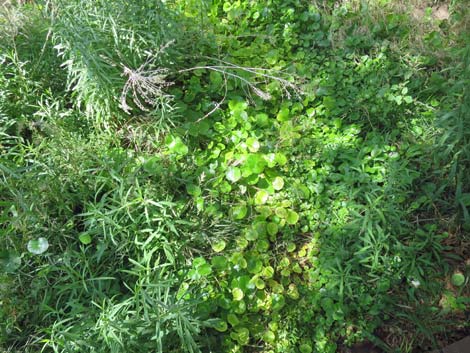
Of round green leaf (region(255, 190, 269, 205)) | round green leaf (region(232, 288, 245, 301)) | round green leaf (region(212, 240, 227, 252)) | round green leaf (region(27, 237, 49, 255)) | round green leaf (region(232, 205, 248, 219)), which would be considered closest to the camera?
round green leaf (region(27, 237, 49, 255))

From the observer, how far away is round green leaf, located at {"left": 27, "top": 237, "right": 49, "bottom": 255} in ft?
6.83

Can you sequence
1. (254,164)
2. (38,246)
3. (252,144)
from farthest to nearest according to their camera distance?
(252,144)
(254,164)
(38,246)

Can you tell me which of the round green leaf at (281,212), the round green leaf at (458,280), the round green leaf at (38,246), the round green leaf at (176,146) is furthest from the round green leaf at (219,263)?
the round green leaf at (458,280)

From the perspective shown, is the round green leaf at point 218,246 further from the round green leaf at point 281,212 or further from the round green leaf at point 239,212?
the round green leaf at point 281,212

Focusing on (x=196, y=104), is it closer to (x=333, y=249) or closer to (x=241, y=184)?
(x=241, y=184)

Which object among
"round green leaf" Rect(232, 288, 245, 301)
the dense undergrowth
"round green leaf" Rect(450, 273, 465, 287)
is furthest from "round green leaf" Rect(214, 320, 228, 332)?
"round green leaf" Rect(450, 273, 465, 287)

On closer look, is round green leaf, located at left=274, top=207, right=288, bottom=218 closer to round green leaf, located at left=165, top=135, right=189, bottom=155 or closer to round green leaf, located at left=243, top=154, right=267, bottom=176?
round green leaf, located at left=243, top=154, right=267, bottom=176

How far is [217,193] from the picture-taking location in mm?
2473

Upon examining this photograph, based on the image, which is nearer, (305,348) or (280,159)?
(305,348)

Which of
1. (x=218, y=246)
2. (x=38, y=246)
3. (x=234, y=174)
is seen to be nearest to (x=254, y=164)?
(x=234, y=174)

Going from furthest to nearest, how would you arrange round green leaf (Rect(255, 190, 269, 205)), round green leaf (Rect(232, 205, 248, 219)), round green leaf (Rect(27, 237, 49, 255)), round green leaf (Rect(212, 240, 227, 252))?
1. round green leaf (Rect(255, 190, 269, 205))
2. round green leaf (Rect(232, 205, 248, 219))
3. round green leaf (Rect(212, 240, 227, 252))
4. round green leaf (Rect(27, 237, 49, 255))

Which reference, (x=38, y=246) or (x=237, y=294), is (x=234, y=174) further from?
(x=38, y=246)

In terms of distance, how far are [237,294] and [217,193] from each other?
61 centimetres

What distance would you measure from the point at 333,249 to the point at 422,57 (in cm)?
162
